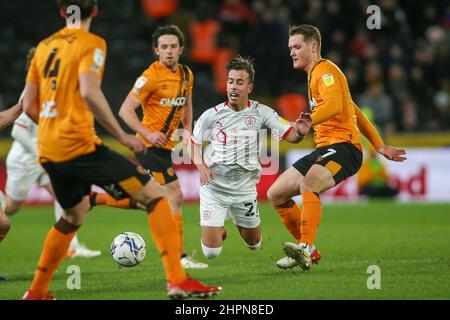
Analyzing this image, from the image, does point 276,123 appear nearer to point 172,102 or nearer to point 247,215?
point 247,215

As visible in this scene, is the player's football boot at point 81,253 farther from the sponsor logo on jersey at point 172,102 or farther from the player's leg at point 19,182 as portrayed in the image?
the sponsor logo on jersey at point 172,102

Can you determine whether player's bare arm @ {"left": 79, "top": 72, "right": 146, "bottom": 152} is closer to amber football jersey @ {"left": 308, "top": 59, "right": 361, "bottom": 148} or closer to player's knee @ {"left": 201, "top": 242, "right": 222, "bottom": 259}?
amber football jersey @ {"left": 308, "top": 59, "right": 361, "bottom": 148}

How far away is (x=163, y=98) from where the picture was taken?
28.3 feet

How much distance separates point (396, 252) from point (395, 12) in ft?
35.6

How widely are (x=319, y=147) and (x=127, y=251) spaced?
6.61ft

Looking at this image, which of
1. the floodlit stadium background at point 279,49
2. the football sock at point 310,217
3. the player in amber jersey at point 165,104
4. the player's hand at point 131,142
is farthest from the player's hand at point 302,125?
the floodlit stadium background at point 279,49

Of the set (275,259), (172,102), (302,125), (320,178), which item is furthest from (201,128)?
(275,259)

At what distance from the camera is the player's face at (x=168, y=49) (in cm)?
864

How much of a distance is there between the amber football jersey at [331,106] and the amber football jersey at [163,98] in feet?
4.60

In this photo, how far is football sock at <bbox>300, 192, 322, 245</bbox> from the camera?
7680 mm

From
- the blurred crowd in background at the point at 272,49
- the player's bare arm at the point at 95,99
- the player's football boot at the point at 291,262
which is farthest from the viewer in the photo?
the blurred crowd in background at the point at 272,49

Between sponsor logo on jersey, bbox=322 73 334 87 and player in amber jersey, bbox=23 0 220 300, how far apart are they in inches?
94.5

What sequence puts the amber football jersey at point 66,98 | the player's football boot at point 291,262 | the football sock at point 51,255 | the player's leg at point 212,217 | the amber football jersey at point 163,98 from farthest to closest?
the amber football jersey at point 163,98
the player's leg at point 212,217
the player's football boot at point 291,262
the football sock at point 51,255
the amber football jersey at point 66,98
